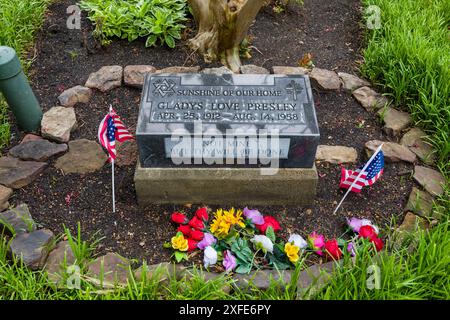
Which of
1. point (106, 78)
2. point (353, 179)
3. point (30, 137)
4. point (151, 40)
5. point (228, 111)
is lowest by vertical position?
point (353, 179)

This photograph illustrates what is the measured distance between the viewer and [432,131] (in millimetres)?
3611

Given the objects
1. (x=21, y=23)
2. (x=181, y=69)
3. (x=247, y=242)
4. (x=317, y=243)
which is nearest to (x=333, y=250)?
(x=317, y=243)

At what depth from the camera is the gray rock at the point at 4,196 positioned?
10.1 feet

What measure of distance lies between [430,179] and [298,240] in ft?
3.89

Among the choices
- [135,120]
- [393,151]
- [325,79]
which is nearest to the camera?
[393,151]

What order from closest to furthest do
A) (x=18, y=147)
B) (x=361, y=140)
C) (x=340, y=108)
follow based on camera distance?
(x=18, y=147) → (x=361, y=140) → (x=340, y=108)

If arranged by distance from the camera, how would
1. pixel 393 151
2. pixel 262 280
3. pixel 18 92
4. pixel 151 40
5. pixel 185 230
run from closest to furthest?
pixel 262 280 < pixel 185 230 < pixel 18 92 < pixel 393 151 < pixel 151 40

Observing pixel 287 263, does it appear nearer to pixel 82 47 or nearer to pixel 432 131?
pixel 432 131

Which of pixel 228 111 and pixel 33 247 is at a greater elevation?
pixel 228 111

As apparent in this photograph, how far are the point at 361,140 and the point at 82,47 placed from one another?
274 centimetres

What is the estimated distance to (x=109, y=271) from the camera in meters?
2.70

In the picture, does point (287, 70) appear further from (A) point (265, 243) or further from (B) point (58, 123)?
(B) point (58, 123)

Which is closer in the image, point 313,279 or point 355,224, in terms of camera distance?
point 313,279
